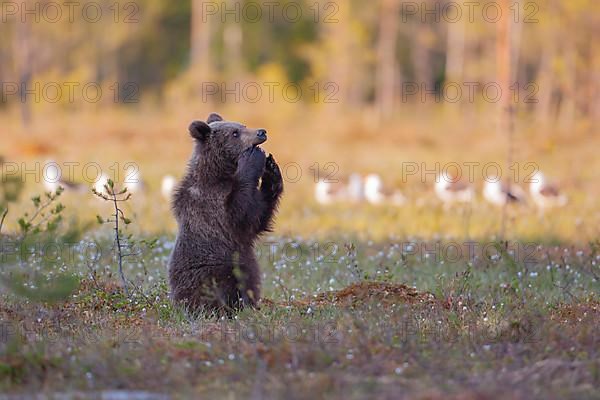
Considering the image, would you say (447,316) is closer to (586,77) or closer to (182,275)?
(182,275)

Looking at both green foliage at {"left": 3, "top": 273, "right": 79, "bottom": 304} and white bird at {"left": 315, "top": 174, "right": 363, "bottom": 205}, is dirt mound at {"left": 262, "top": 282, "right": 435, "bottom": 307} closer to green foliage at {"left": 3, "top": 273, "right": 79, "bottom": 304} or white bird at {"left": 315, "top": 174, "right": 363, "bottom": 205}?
green foliage at {"left": 3, "top": 273, "right": 79, "bottom": 304}

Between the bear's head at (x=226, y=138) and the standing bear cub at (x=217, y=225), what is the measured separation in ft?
0.06

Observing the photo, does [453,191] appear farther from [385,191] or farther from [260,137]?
[260,137]

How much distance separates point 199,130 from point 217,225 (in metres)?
1.05

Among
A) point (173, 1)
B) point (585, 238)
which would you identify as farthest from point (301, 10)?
point (585, 238)

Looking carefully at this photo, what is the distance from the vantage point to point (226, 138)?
9.03 meters

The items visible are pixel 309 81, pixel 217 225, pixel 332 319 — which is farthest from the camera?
pixel 309 81

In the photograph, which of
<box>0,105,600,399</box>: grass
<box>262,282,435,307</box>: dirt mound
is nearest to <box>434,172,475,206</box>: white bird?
<box>0,105,600,399</box>: grass

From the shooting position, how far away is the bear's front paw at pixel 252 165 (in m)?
8.59

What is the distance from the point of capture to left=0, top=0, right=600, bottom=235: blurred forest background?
3089cm

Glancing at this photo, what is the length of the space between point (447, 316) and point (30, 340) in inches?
142

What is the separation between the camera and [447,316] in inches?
310

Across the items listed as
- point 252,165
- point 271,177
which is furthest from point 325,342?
point 271,177

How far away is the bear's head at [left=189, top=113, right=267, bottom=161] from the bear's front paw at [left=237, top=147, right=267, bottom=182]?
9.7 inches
